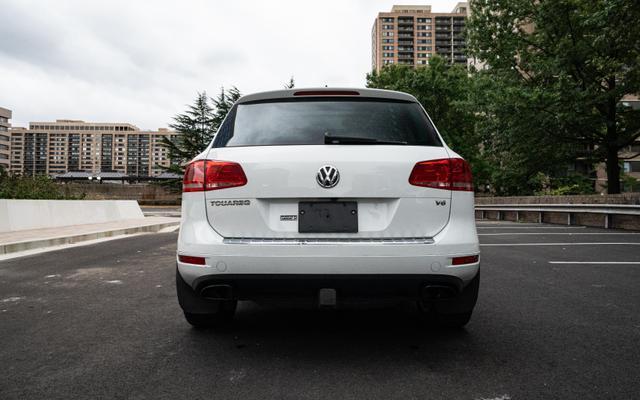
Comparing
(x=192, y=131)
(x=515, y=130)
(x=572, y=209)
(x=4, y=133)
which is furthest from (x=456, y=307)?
(x=4, y=133)

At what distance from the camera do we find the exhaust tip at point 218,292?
262cm

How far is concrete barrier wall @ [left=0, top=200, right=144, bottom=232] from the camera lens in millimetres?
10883

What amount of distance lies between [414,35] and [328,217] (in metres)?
152

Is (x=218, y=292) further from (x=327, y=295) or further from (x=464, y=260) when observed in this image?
(x=464, y=260)

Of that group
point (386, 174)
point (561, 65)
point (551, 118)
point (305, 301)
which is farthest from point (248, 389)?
point (561, 65)

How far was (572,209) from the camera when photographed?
48.4 feet

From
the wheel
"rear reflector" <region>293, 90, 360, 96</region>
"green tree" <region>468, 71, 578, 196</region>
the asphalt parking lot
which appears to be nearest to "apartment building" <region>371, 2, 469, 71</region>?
"green tree" <region>468, 71, 578, 196</region>

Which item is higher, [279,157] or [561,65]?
[561,65]

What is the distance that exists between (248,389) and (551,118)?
18.9m

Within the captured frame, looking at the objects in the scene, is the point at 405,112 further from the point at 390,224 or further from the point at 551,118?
the point at 551,118

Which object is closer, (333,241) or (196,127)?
(333,241)

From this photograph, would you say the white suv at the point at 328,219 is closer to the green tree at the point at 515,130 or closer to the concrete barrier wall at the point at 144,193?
the green tree at the point at 515,130

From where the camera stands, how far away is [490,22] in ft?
68.5

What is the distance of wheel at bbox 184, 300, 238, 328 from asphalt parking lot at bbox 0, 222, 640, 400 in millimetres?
88
